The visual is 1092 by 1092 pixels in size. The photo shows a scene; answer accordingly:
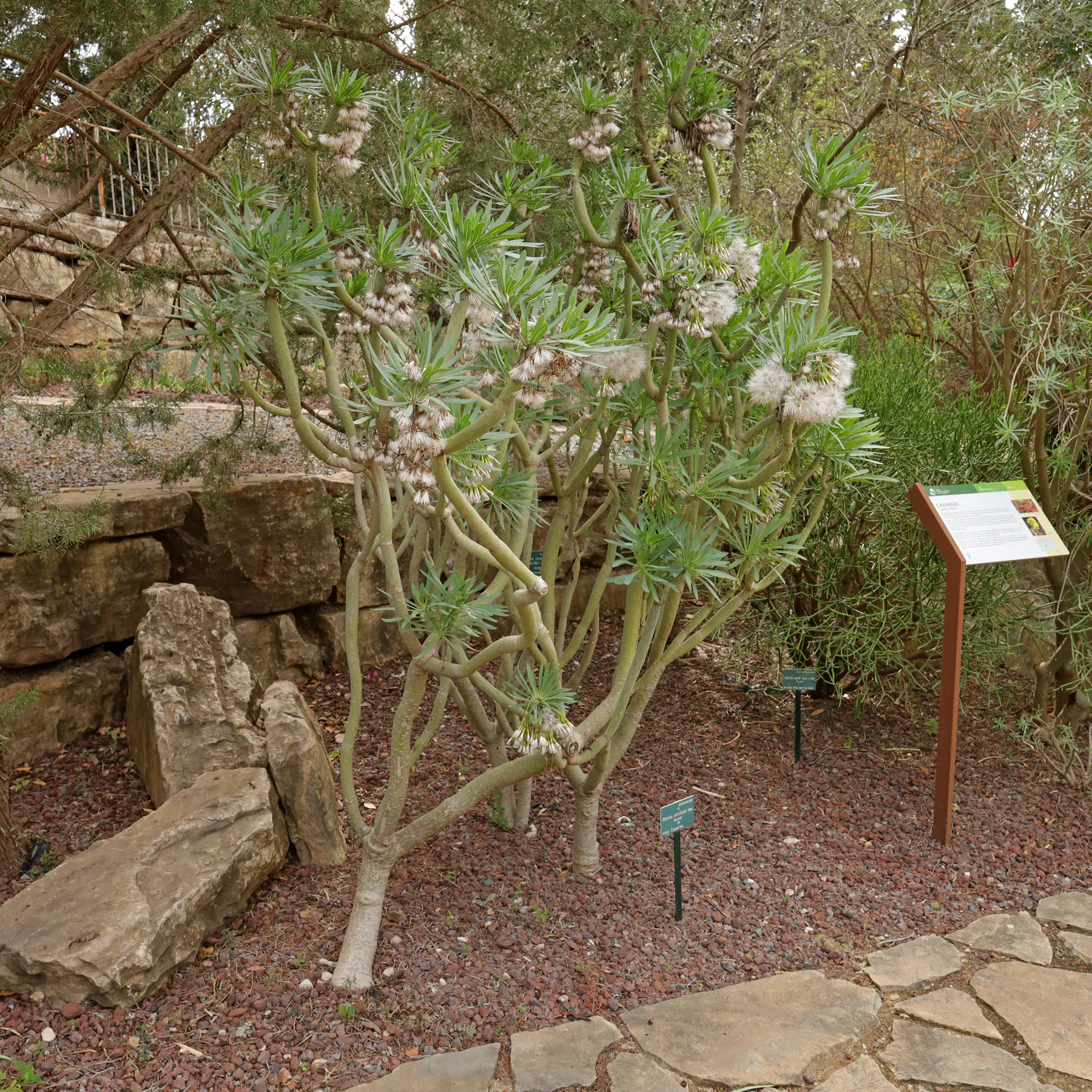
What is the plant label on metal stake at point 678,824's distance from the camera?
2.88m

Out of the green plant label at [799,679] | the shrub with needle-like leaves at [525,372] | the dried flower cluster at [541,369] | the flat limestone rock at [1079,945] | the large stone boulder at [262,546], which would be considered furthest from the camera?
the large stone boulder at [262,546]

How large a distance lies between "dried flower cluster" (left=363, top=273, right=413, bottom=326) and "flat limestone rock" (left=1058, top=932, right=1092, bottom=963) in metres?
2.82

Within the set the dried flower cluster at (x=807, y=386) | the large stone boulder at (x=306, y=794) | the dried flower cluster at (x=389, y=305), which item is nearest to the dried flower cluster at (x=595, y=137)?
the dried flower cluster at (x=389, y=305)

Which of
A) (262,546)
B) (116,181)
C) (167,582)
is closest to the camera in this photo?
(167,582)

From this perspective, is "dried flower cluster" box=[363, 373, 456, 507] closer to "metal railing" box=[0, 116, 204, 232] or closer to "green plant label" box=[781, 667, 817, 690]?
"green plant label" box=[781, 667, 817, 690]

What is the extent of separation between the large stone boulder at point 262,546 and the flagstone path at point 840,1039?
2.55 meters

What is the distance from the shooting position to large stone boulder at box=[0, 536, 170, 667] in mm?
3732

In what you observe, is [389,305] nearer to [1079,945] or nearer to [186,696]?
[186,696]

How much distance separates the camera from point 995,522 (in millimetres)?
3613

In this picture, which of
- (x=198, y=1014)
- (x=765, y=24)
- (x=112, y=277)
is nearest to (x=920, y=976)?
(x=198, y=1014)

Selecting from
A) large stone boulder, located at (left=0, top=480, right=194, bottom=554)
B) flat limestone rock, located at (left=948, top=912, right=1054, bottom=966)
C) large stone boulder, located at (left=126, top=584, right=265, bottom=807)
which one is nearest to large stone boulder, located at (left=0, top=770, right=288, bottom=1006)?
large stone boulder, located at (left=126, top=584, right=265, bottom=807)

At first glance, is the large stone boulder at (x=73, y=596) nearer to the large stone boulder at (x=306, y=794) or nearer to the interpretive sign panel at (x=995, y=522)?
the large stone boulder at (x=306, y=794)

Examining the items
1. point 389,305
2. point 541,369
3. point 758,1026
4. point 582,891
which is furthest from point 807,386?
point 582,891

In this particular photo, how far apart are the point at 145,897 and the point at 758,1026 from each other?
5.71 ft
